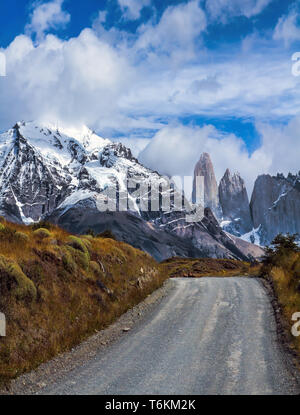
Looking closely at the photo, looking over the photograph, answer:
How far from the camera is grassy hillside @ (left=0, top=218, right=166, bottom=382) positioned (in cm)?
1195

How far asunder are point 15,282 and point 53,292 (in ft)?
6.30

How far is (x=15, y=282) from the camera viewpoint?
544 inches

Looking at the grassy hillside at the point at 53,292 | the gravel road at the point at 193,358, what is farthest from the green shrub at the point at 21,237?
the gravel road at the point at 193,358

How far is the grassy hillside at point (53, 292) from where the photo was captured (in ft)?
39.2

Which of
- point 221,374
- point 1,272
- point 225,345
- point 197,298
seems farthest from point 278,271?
point 1,272

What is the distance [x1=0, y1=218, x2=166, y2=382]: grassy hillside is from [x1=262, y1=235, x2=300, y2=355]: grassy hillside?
7.78 metres

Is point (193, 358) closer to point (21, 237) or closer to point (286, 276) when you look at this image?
point (21, 237)

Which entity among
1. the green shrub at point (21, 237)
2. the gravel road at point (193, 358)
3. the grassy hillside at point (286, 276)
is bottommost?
the gravel road at point (193, 358)

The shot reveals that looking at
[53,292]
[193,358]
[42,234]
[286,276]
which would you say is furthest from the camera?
[286,276]

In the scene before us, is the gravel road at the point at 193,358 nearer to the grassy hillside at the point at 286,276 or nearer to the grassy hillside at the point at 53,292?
A: the grassy hillside at the point at 286,276

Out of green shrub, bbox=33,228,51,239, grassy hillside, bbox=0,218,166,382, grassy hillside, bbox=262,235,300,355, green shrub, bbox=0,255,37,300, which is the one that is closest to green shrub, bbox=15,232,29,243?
grassy hillside, bbox=0,218,166,382

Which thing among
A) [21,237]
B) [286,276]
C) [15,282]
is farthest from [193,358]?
[286,276]

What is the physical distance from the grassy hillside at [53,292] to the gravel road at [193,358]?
1.46 meters

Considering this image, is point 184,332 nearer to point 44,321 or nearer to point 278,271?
point 44,321
